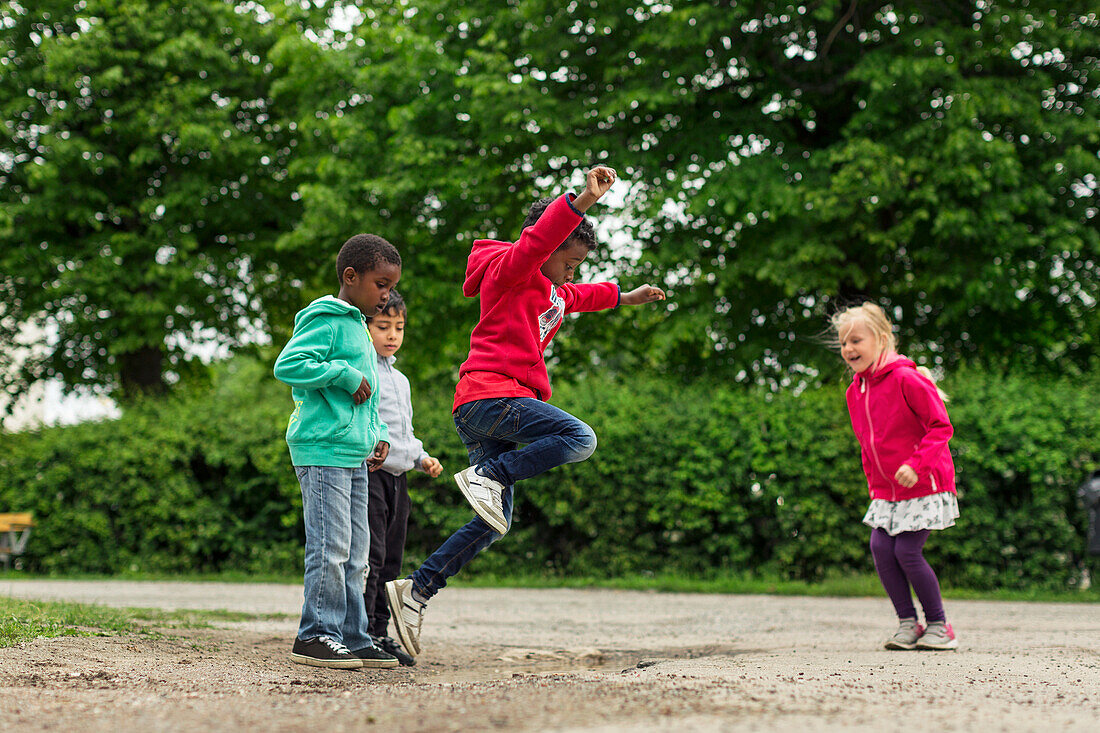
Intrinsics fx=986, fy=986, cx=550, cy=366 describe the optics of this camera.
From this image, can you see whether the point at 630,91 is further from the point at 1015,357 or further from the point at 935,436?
the point at 935,436

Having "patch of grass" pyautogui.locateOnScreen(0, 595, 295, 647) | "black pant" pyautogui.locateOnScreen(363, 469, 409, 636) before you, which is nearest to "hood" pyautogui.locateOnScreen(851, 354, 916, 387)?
"black pant" pyautogui.locateOnScreen(363, 469, 409, 636)

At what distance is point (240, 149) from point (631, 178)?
22.4 ft

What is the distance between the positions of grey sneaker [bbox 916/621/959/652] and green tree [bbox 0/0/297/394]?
13265mm

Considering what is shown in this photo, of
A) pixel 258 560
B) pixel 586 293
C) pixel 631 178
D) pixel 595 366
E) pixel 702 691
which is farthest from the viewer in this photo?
pixel 595 366

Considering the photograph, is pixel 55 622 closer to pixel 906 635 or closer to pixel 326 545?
pixel 326 545

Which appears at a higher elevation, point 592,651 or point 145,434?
point 145,434

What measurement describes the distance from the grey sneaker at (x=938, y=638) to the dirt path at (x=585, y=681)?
14 centimetres

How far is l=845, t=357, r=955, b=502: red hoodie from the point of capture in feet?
17.6

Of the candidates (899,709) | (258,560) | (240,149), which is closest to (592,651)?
(899,709)

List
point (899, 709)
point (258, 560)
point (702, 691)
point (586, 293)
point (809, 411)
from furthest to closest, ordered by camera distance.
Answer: point (258, 560)
point (809, 411)
point (586, 293)
point (702, 691)
point (899, 709)

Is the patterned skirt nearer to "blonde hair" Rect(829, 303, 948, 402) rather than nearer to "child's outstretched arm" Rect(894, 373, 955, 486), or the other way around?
"child's outstretched arm" Rect(894, 373, 955, 486)

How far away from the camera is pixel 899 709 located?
3.01m

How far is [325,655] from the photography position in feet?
14.7

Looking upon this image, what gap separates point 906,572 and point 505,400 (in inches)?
102
